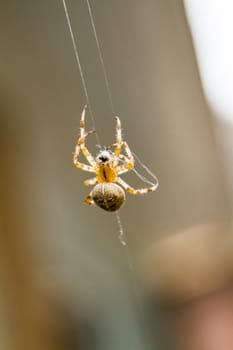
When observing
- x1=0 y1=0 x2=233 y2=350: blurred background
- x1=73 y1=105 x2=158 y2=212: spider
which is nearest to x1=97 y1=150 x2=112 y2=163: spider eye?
x1=73 y1=105 x2=158 y2=212: spider

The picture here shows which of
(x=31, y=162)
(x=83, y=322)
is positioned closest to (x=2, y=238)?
(x=31, y=162)

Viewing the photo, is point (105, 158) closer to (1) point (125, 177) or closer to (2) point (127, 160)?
(2) point (127, 160)

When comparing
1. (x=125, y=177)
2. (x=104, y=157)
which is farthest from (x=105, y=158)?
(x=125, y=177)

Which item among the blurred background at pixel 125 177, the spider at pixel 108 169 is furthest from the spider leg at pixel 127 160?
the blurred background at pixel 125 177

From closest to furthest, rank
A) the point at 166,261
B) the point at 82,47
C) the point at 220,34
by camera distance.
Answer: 1. the point at 220,34
2. the point at 82,47
3. the point at 166,261

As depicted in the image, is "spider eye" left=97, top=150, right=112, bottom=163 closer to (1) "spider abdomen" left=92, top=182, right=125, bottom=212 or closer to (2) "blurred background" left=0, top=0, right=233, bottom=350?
(1) "spider abdomen" left=92, top=182, right=125, bottom=212

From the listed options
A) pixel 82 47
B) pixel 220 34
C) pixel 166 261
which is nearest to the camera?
pixel 220 34

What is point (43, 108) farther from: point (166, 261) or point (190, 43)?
point (166, 261)
